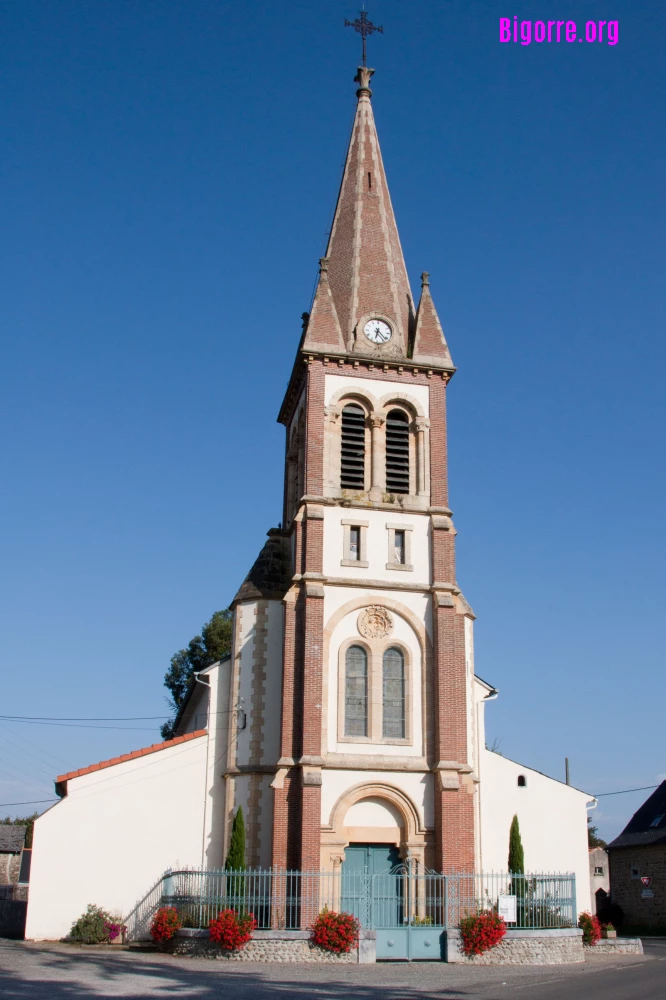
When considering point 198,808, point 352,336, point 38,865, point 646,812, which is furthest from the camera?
point 646,812

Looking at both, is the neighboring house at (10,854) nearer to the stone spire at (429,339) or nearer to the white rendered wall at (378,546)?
the white rendered wall at (378,546)

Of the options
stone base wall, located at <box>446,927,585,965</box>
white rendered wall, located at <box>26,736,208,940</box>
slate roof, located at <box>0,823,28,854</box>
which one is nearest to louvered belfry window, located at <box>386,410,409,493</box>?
white rendered wall, located at <box>26,736,208,940</box>

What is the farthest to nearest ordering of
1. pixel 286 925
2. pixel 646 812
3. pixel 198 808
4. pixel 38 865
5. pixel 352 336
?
1. pixel 646 812
2. pixel 352 336
3. pixel 198 808
4. pixel 38 865
5. pixel 286 925

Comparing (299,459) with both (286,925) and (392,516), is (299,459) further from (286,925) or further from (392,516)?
(286,925)

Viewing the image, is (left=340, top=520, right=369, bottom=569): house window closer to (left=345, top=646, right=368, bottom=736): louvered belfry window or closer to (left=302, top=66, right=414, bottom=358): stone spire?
(left=345, top=646, right=368, bottom=736): louvered belfry window

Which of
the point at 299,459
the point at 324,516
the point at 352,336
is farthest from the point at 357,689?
the point at 352,336

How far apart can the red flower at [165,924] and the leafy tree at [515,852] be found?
28.8ft

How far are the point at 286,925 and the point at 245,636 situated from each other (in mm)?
7973

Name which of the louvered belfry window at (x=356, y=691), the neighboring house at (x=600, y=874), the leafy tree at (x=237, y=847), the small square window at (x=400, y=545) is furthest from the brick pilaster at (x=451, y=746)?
the neighboring house at (x=600, y=874)

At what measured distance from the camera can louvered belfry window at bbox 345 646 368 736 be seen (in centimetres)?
2583

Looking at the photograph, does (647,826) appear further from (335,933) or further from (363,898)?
(335,933)

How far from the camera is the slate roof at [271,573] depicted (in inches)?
1097

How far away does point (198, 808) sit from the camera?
26.3 meters

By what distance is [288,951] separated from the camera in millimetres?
20547
